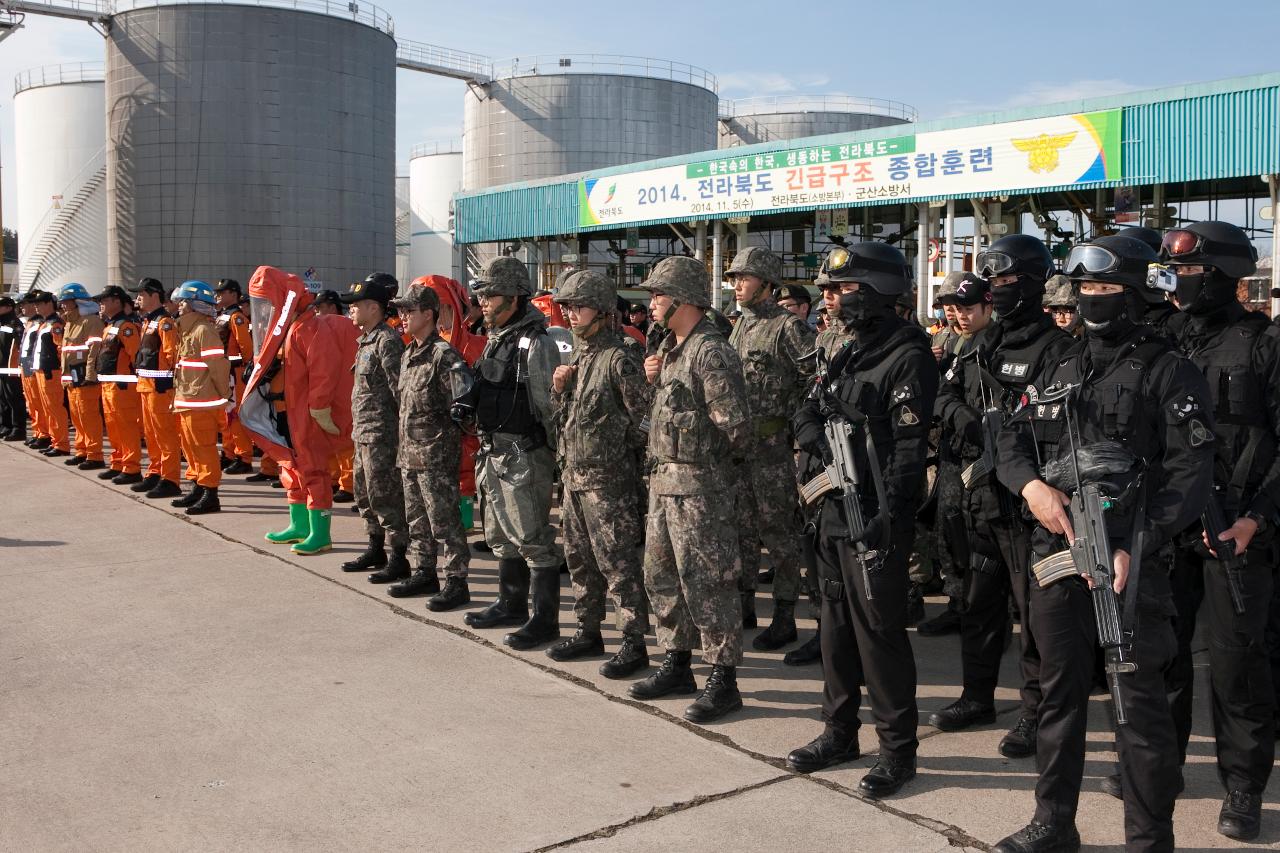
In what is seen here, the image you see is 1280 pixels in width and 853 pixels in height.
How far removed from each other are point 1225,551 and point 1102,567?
2.35 ft

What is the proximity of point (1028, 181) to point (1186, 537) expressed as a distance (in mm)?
14242

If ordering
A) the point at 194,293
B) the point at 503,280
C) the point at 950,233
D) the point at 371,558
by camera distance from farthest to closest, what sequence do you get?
the point at 950,233 < the point at 194,293 < the point at 371,558 < the point at 503,280

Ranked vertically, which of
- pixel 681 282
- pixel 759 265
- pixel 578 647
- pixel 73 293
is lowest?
pixel 578 647

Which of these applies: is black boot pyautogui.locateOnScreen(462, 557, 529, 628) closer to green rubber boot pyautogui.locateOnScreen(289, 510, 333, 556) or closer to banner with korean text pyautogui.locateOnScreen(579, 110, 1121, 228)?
green rubber boot pyautogui.locateOnScreen(289, 510, 333, 556)

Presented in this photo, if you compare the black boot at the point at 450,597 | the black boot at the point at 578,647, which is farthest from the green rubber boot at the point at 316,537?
the black boot at the point at 578,647

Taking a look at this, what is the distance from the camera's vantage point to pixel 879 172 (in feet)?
60.8

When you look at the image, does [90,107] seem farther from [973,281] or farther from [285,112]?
[973,281]

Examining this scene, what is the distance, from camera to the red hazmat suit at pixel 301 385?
7.27m

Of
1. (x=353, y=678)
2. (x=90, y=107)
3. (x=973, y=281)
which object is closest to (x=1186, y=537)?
(x=973, y=281)

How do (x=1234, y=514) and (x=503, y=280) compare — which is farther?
(x=503, y=280)

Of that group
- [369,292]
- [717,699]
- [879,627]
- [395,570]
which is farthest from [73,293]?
[879,627]

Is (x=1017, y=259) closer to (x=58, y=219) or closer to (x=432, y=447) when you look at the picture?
(x=432, y=447)

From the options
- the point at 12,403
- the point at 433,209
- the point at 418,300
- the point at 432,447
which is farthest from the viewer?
the point at 433,209

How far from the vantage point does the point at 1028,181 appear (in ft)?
53.9
